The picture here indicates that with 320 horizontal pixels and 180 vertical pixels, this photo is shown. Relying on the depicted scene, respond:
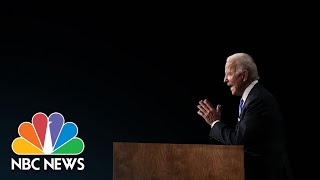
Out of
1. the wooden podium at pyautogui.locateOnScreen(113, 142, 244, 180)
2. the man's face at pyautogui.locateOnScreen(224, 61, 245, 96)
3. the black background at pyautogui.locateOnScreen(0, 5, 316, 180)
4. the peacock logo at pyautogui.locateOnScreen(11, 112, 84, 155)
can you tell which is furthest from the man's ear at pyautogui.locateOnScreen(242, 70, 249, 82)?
the peacock logo at pyautogui.locateOnScreen(11, 112, 84, 155)

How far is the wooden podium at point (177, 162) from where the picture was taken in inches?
59.7


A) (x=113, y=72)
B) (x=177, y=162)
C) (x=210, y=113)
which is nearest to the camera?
(x=177, y=162)

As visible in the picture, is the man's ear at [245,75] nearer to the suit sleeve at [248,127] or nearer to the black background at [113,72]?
the suit sleeve at [248,127]

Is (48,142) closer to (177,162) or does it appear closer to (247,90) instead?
(247,90)

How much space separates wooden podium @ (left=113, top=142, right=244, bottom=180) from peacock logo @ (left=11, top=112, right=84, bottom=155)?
71.3 inches

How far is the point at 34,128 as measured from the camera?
3412mm

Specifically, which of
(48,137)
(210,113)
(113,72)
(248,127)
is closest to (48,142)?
(48,137)

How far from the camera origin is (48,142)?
3449mm

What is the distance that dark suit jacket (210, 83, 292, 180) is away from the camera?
6.01 feet

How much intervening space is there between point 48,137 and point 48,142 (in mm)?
36

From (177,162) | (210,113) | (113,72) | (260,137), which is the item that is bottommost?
(177,162)

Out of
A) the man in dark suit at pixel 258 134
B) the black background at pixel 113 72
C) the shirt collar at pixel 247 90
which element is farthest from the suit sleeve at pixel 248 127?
the black background at pixel 113 72

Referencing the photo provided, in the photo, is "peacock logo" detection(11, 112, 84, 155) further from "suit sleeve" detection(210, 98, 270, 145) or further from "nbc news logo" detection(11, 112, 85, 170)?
"suit sleeve" detection(210, 98, 270, 145)

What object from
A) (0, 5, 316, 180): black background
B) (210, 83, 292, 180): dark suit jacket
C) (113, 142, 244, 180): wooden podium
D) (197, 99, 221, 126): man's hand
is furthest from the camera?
(0, 5, 316, 180): black background
